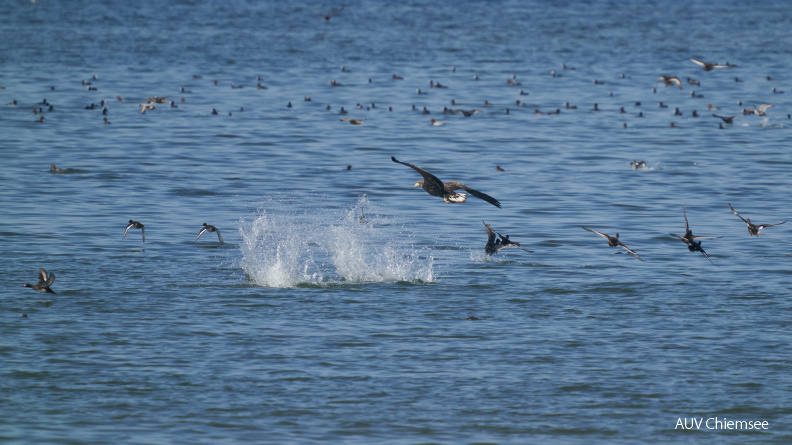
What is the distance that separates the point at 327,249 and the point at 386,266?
6.76 feet

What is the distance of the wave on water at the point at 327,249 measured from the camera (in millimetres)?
19156

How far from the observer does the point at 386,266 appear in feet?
64.5

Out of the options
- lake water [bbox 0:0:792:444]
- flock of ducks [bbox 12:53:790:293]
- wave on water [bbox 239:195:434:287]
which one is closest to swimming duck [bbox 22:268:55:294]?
flock of ducks [bbox 12:53:790:293]

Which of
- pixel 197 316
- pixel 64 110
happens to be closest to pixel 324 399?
pixel 197 316

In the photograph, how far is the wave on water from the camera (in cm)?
1916

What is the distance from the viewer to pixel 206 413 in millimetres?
12891

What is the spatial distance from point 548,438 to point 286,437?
2.97m

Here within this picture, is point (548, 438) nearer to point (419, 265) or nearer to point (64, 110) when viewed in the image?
point (419, 265)

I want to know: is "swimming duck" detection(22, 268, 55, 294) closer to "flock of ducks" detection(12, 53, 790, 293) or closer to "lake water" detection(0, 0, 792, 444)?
"flock of ducks" detection(12, 53, 790, 293)

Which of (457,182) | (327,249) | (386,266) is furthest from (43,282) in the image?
(457,182)

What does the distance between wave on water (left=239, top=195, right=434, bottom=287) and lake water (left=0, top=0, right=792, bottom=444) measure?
0.09 m

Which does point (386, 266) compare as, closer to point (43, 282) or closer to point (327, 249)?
point (327, 249)

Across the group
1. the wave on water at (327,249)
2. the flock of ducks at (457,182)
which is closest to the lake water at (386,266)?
the wave on water at (327,249)

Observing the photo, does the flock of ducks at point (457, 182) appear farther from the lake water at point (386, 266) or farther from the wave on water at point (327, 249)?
the wave on water at point (327, 249)
